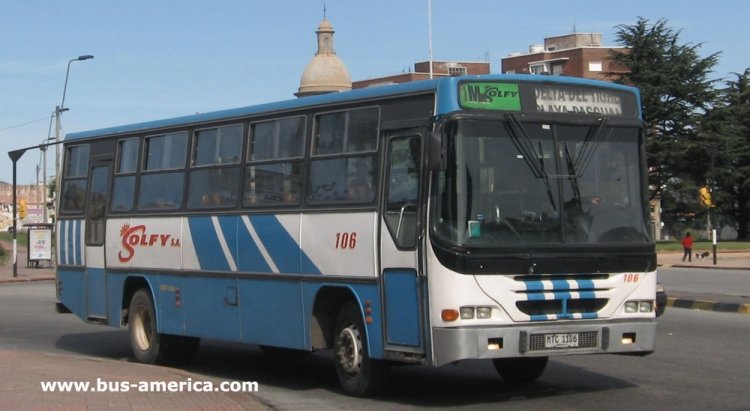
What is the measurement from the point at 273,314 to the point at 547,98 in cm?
386

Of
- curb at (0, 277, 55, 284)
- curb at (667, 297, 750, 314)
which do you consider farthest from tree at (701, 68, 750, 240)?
curb at (667, 297, 750, 314)

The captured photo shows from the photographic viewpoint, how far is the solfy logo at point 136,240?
1486 centimetres

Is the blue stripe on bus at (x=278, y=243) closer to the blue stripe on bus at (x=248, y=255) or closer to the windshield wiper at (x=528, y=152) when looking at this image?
the blue stripe on bus at (x=248, y=255)

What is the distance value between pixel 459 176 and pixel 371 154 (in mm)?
1347

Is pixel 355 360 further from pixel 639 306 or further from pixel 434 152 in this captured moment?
pixel 639 306

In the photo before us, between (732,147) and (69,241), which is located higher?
(732,147)

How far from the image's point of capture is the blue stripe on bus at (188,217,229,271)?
539 inches

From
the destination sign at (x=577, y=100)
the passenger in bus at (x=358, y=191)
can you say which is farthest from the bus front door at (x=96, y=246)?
the destination sign at (x=577, y=100)

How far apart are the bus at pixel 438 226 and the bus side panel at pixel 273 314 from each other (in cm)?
2

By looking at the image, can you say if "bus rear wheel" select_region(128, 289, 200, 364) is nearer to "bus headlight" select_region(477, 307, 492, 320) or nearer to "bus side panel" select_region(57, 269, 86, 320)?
"bus side panel" select_region(57, 269, 86, 320)

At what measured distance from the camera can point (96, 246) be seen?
16.3m

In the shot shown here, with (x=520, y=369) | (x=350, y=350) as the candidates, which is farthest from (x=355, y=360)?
(x=520, y=369)

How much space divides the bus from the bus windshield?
0.5 inches

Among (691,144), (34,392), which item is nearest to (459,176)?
(34,392)
